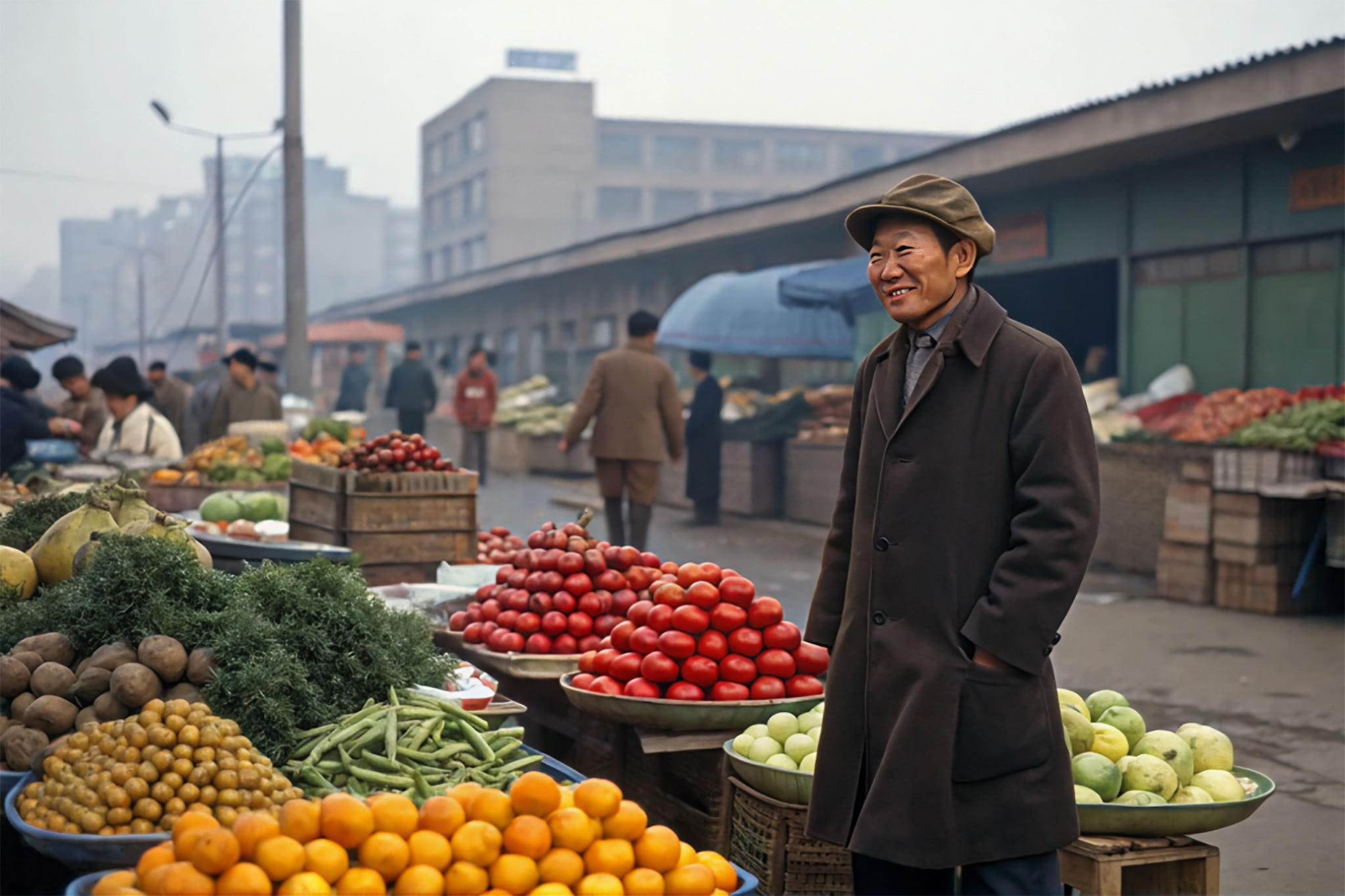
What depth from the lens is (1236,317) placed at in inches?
505

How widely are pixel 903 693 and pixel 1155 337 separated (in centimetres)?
1200

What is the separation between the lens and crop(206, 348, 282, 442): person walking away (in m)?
13.4

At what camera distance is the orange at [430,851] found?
2600 mm

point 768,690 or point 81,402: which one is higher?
point 81,402

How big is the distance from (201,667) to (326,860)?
147cm

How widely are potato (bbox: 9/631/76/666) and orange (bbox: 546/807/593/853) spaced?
6.57 feet

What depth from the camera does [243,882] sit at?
2.41 metres

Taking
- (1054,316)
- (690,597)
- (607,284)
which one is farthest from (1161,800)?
(607,284)

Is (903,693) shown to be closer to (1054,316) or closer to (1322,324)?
(1322,324)

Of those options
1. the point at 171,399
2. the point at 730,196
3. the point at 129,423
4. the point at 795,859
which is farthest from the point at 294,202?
the point at 730,196

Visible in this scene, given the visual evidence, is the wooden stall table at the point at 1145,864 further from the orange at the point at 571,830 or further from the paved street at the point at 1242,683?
the orange at the point at 571,830

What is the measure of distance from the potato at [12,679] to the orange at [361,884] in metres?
1.82

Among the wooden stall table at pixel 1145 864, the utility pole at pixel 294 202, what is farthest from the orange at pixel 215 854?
the utility pole at pixel 294 202

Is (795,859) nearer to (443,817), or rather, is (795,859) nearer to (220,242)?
(443,817)
